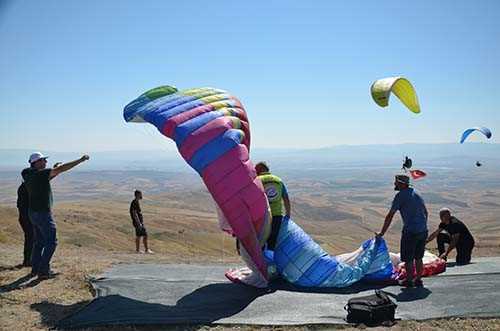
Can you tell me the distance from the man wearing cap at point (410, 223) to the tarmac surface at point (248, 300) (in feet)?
1.37

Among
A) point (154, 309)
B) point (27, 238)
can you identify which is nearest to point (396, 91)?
point (154, 309)

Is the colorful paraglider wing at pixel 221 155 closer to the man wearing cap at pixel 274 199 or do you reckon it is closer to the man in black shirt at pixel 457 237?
the man wearing cap at pixel 274 199

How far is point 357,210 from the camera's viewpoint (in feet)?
448

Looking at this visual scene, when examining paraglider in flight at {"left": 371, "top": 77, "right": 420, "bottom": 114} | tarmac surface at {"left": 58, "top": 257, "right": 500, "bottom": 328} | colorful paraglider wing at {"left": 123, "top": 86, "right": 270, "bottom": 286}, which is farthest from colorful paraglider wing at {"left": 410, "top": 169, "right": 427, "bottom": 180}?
colorful paraglider wing at {"left": 123, "top": 86, "right": 270, "bottom": 286}

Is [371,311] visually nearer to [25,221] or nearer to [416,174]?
[416,174]

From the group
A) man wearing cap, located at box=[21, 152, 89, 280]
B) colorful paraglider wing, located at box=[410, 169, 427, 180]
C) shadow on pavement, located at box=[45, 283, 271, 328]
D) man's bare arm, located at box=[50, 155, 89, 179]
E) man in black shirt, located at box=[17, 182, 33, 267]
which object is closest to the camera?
shadow on pavement, located at box=[45, 283, 271, 328]

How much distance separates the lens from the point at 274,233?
8617mm

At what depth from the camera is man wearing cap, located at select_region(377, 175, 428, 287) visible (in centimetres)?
826

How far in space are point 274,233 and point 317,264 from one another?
35.6 inches

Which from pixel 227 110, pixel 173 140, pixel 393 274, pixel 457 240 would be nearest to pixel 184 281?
pixel 173 140

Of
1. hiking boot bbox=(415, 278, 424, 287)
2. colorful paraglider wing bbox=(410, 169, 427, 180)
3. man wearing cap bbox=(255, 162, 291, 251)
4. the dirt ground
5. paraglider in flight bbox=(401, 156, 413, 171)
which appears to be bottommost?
the dirt ground

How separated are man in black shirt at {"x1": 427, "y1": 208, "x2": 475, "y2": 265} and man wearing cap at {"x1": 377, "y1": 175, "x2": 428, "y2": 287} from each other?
2198mm

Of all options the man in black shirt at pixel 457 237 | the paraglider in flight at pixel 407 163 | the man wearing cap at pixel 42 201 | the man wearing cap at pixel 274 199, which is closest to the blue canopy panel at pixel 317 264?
the man wearing cap at pixel 274 199

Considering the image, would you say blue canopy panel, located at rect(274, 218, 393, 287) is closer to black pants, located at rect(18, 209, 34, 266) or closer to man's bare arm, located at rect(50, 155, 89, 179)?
man's bare arm, located at rect(50, 155, 89, 179)
